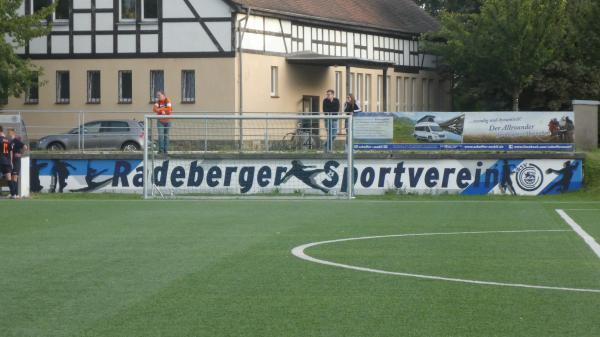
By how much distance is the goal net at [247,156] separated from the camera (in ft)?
96.5

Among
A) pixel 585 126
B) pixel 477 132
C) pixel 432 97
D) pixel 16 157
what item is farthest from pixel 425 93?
pixel 16 157

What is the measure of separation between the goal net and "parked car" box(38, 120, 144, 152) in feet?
13.4

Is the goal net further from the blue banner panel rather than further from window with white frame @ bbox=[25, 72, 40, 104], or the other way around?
window with white frame @ bbox=[25, 72, 40, 104]

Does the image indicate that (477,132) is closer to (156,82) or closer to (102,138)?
(102,138)

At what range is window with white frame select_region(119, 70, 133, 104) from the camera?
1927 inches

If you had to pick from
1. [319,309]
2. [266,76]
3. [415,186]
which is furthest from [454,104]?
[319,309]

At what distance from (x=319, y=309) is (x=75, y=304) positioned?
193 cm

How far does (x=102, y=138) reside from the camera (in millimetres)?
35781

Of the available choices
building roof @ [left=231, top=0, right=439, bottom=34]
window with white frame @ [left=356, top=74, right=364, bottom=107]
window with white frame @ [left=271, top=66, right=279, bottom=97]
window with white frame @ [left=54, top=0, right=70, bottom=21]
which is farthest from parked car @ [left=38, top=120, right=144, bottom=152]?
window with white frame @ [left=356, top=74, right=364, bottom=107]

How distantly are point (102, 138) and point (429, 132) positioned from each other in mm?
9761

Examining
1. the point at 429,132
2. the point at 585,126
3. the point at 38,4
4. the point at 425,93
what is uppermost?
the point at 38,4

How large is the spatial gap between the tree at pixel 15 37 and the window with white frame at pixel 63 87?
2.82m

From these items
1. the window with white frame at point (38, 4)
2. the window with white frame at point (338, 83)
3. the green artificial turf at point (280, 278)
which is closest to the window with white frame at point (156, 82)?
the window with white frame at point (38, 4)

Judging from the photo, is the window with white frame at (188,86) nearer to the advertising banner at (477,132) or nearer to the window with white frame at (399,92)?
the window with white frame at (399,92)
